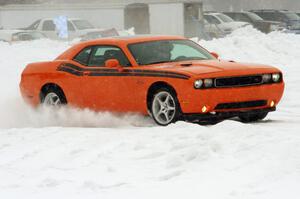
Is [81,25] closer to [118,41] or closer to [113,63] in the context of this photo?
[118,41]

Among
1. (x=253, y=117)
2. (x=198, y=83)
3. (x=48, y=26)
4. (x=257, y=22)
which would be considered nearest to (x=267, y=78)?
(x=253, y=117)

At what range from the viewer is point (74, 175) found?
257 inches

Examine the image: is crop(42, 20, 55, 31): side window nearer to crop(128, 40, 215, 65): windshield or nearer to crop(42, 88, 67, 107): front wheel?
crop(42, 88, 67, 107): front wheel

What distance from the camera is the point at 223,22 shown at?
3359 cm

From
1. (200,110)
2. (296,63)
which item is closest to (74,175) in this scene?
(200,110)

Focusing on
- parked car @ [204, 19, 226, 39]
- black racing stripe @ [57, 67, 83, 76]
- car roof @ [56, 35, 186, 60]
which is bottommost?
parked car @ [204, 19, 226, 39]

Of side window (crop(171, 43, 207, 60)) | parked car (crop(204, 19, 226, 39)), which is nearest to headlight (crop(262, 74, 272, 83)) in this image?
side window (crop(171, 43, 207, 60))

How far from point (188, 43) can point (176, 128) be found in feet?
10.2

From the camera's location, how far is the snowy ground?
18.9 feet

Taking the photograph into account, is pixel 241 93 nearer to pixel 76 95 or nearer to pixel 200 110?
pixel 200 110

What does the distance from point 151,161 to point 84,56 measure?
4.32 metres

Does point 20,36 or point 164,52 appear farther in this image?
point 20,36

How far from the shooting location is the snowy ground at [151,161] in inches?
227

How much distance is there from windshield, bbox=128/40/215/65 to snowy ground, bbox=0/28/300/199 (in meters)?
0.84
